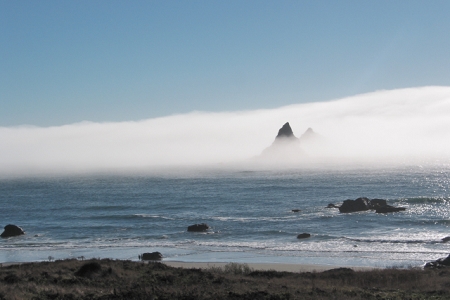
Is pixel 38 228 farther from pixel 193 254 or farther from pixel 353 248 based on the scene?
pixel 353 248

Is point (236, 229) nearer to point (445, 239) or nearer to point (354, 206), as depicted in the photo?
point (354, 206)

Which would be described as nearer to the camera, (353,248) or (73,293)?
(73,293)

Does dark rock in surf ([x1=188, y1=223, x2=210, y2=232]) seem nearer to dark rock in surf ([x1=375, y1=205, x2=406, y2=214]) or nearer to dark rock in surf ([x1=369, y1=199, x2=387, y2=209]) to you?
dark rock in surf ([x1=375, y1=205, x2=406, y2=214])

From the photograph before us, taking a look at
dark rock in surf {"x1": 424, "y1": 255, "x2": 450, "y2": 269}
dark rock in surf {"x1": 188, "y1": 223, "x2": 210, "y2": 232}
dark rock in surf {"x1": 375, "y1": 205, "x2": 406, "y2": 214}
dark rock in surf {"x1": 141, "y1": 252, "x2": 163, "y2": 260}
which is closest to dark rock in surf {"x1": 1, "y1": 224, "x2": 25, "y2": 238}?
dark rock in surf {"x1": 188, "y1": 223, "x2": 210, "y2": 232}

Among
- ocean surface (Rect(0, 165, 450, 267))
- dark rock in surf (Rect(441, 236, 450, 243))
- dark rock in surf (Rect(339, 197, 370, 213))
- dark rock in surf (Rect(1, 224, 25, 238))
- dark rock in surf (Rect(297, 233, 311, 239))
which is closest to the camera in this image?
ocean surface (Rect(0, 165, 450, 267))

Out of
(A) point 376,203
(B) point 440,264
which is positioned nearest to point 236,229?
(A) point 376,203

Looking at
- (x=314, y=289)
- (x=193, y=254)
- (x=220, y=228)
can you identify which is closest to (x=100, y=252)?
(x=193, y=254)

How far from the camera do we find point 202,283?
21.5m

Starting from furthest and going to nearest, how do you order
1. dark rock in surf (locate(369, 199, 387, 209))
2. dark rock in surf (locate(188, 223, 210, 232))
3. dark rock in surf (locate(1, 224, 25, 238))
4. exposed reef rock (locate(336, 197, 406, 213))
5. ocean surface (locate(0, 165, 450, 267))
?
dark rock in surf (locate(369, 199, 387, 209)) < exposed reef rock (locate(336, 197, 406, 213)) < dark rock in surf (locate(1, 224, 25, 238)) < dark rock in surf (locate(188, 223, 210, 232)) < ocean surface (locate(0, 165, 450, 267))

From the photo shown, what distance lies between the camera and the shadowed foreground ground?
17.8 metres

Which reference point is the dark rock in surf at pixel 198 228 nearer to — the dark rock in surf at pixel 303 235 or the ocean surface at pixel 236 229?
the ocean surface at pixel 236 229

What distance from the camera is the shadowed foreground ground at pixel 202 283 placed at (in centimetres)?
1783

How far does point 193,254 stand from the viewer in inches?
1576

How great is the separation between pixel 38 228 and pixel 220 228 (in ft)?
78.5
